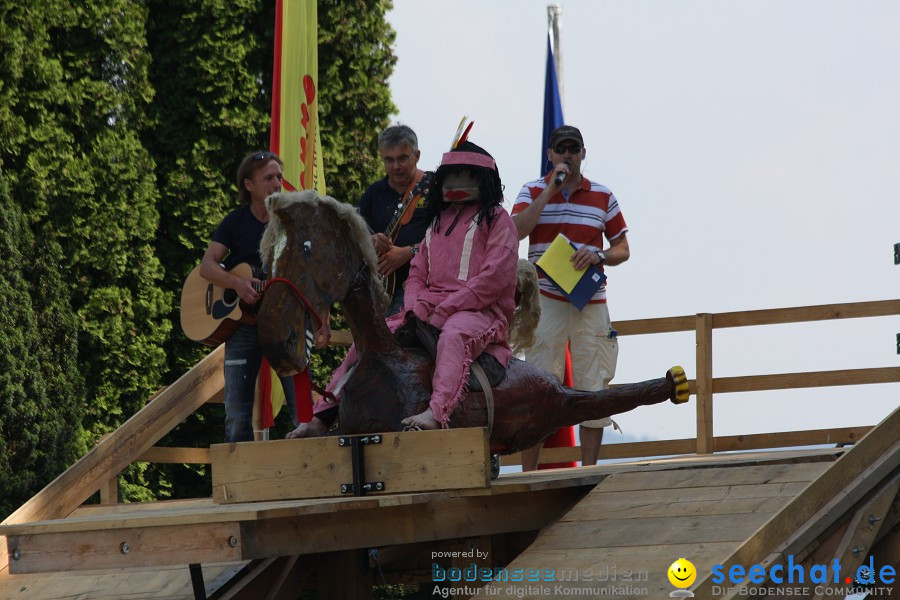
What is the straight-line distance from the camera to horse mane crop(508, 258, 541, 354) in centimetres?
564

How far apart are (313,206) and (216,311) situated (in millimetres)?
1662

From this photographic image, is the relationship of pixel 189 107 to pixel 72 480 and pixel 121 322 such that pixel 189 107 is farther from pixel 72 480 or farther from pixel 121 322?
pixel 72 480

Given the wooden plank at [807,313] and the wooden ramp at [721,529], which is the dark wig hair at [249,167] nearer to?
the wooden ramp at [721,529]

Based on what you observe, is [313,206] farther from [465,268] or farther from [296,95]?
[296,95]

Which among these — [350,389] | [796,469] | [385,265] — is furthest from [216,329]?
[796,469]

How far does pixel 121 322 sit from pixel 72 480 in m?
2.70

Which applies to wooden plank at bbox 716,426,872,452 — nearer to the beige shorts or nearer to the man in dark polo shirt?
the beige shorts

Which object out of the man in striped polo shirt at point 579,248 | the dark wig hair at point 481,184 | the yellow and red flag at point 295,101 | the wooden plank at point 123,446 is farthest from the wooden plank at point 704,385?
the dark wig hair at point 481,184

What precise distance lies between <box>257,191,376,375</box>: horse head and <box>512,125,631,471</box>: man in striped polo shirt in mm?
2009

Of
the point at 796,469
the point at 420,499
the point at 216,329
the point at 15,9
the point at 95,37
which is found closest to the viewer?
the point at 420,499

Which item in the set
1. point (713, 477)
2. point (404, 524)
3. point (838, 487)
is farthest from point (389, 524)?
point (838, 487)

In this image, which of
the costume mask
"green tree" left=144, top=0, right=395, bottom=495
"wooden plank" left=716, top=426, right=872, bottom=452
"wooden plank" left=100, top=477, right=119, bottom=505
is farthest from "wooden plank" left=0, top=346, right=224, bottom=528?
"wooden plank" left=716, top=426, right=872, bottom=452

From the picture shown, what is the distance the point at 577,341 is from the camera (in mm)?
6555

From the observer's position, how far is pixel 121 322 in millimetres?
8859
